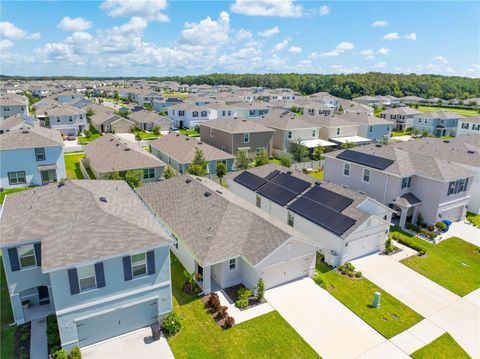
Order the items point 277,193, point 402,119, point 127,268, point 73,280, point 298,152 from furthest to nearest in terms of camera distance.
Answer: point 402,119, point 298,152, point 277,193, point 127,268, point 73,280

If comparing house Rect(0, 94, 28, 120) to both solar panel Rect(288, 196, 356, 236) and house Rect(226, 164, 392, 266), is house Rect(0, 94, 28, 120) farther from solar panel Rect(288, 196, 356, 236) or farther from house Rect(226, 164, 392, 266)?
solar panel Rect(288, 196, 356, 236)

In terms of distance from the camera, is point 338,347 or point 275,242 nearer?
point 338,347

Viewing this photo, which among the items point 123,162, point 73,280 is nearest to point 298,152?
point 123,162

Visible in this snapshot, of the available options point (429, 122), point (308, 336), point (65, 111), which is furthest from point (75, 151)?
point (429, 122)

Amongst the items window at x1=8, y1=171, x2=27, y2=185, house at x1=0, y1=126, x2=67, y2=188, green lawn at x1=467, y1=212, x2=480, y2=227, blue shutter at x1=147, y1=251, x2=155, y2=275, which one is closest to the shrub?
blue shutter at x1=147, y1=251, x2=155, y2=275

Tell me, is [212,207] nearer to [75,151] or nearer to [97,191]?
[97,191]

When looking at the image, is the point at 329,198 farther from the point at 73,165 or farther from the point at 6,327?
the point at 73,165
